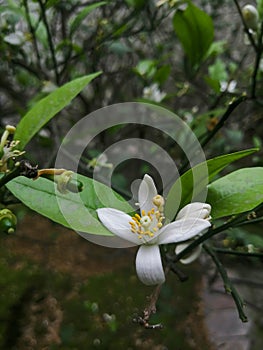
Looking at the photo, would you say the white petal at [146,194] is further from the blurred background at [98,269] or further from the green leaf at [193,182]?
the blurred background at [98,269]

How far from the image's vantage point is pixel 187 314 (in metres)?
0.83

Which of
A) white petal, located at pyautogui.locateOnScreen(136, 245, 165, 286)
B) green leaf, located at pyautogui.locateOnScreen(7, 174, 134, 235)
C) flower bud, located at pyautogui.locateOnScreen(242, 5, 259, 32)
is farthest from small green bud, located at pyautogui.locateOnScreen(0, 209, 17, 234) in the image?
flower bud, located at pyautogui.locateOnScreen(242, 5, 259, 32)

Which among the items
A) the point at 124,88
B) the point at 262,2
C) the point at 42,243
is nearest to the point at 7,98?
the point at 124,88

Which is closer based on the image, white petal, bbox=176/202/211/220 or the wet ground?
white petal, bbox=176/202/211/220

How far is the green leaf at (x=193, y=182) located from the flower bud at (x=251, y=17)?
361 millimetres

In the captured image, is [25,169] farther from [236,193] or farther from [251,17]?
[251,17]

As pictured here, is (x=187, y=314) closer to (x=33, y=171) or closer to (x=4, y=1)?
(x=33, y=171)

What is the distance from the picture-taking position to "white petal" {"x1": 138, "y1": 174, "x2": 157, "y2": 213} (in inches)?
18.8

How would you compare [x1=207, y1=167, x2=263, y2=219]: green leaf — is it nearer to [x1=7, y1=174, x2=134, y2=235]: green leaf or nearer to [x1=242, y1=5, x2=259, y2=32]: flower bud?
[x1=7, y1=174, x2=134, y2=235]: green leaf

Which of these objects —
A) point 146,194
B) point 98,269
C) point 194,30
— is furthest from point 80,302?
point 194,30

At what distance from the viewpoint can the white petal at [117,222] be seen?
0.44 meters

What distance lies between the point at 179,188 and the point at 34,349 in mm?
327

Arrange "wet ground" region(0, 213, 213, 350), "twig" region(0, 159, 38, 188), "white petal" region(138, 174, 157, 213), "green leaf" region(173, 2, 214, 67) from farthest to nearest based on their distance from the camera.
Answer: "green leaf" region(173, 2, 214, 67) → "wet ground" region(0, 213, 213, 350) → "white petal" region(138, 174, 157, 213) → "twig" region(0, 159, 38, 188)

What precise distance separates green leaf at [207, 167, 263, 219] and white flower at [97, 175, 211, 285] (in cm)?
5
